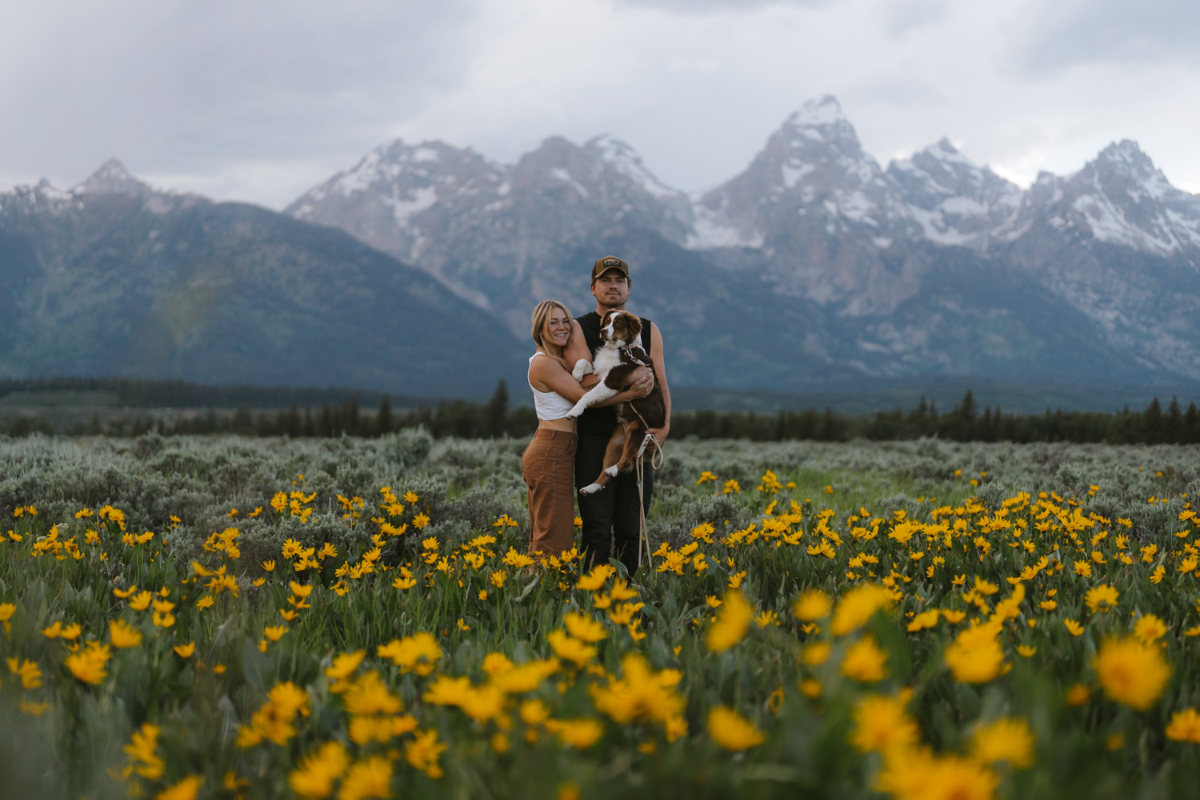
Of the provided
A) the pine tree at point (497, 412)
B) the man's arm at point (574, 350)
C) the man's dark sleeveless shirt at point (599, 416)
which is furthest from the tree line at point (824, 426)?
the man's arm at point (574, 350)

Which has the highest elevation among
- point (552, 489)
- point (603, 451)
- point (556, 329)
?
point (556, 329)

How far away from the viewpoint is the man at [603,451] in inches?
199

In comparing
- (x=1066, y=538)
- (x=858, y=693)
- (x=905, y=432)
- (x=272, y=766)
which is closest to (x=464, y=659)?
(x=272, y=766)

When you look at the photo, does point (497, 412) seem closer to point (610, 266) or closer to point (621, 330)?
point (610, 266)

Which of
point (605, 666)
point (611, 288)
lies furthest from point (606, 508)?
point (605, 666)

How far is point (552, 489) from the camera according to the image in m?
5.04

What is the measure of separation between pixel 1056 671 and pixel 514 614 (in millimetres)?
2422

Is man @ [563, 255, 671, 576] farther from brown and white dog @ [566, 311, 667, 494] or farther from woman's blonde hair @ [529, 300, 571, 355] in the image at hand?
woman's blonde hair @ [529, 300, 571, 355]

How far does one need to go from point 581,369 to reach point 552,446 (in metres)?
0.61

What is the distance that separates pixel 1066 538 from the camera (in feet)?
16.8

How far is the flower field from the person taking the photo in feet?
4.67

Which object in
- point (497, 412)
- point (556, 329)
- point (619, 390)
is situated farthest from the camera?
point (497, 412)

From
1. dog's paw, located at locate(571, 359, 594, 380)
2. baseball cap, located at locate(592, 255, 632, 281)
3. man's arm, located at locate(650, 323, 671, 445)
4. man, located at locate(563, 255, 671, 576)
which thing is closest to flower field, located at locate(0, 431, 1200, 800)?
man, located at locate(563, 255, 671, 576)

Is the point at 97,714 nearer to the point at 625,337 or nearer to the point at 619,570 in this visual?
the point at 619,570
